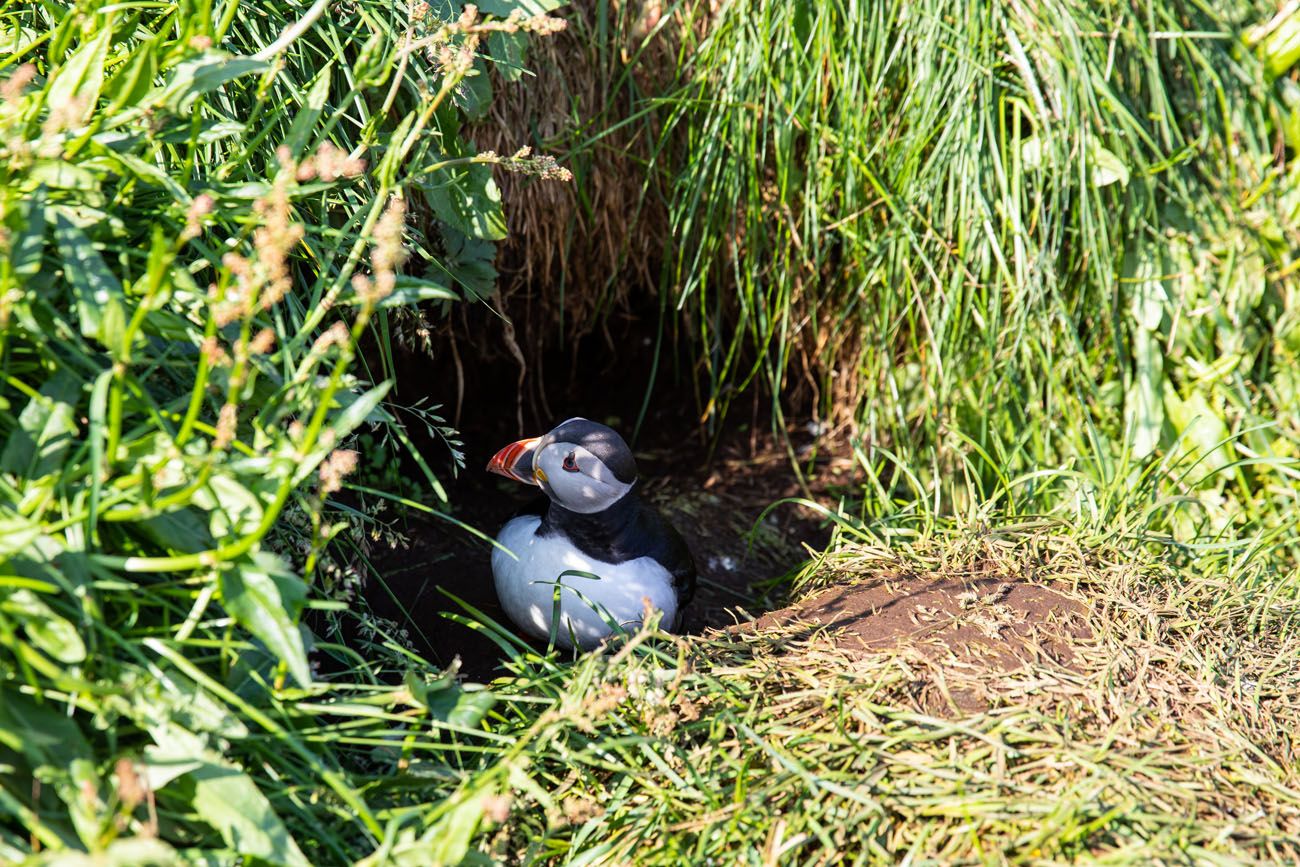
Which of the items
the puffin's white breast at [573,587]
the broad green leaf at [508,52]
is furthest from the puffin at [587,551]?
the broad green leaf at [508,52]

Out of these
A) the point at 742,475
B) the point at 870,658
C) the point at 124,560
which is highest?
the point at 124,560

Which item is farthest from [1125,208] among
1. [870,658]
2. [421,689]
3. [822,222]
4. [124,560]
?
[124,560]

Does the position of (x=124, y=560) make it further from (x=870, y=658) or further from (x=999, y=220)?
(x=999, y=220)

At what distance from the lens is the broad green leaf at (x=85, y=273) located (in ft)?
4.39

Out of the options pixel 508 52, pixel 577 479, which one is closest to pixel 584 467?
pixel 577 479

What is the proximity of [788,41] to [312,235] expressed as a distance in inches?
59.4

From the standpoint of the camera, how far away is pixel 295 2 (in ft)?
6.88

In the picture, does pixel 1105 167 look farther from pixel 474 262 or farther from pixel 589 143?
pixel 474 262

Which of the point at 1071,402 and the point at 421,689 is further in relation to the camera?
the point at 1071,402

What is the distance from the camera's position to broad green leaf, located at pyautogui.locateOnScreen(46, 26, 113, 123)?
4.93ft

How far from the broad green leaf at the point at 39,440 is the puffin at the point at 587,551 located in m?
1.15

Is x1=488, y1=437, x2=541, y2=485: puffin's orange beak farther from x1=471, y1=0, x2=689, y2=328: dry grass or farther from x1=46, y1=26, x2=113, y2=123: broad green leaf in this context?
x1=46, y1=26, x2=113, y2=123: broad green leaf

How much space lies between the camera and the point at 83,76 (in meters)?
1.51

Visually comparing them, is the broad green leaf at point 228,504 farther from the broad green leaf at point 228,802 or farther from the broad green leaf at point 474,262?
the broad green leaf at point 474,262
